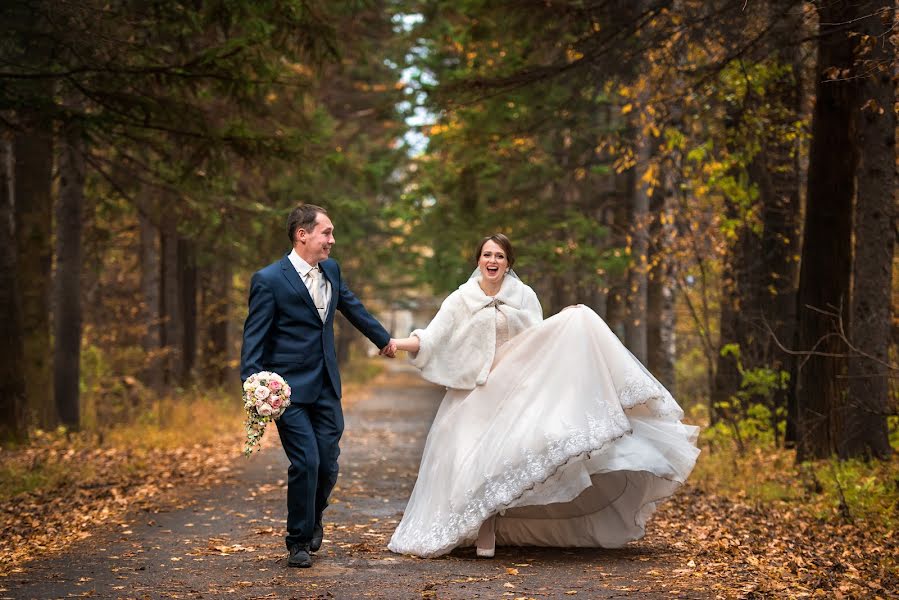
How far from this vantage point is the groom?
7465 millimetres

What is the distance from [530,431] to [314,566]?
1759mm

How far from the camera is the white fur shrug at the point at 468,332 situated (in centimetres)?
836

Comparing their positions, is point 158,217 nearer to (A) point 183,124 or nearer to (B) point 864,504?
(A) point 183,124

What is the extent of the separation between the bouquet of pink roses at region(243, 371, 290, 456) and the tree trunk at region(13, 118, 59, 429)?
364 inches

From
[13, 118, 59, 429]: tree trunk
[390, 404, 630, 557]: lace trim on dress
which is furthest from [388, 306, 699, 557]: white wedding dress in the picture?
[13, 118, 59, 429]: tree trunk

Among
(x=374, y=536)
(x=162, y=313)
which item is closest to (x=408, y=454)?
(x=374, y=536)

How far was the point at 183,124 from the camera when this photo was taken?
12469 mm

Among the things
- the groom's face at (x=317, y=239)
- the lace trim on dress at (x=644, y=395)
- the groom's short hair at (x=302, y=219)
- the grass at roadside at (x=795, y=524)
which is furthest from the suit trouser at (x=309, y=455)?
the grass at roadside at (x=795, y=524)

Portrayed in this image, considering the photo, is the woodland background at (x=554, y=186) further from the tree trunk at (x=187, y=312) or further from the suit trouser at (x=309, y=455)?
the suit trouser at (x=309, y=455)

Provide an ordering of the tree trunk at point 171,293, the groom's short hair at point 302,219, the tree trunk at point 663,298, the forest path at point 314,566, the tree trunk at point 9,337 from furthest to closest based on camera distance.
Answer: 1. the tree trunk at point 171,293
2. the tree trunk at point 663,298
3. the tree trunk at point 9,337
4. the groom's short hair at point 302,219
5. the forest path at point 314,566

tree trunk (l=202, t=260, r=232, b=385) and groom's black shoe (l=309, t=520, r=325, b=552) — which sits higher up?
tree trunk (l=202, t=260, r=232, b=385)

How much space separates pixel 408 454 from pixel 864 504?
7.92 metres

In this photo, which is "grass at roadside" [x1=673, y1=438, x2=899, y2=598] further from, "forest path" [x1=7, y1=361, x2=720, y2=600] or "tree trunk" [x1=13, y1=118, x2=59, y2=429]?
"tree trunk" [x1=13, y1=118, x2=59, y2=429]

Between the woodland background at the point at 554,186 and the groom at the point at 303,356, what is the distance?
4.05 m
